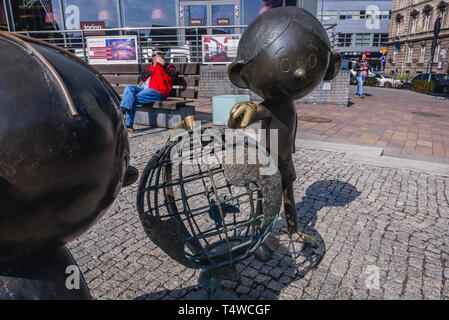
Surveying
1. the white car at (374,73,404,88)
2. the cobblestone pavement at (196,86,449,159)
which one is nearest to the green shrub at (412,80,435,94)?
the white car at (374,73,404,88)

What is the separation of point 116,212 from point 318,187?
2.57m

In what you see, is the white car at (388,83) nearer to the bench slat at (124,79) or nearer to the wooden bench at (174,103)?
the wooden bench at (174,103)

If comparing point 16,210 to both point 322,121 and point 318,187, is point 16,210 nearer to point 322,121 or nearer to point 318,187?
point 318,187

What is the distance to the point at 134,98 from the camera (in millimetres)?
6895

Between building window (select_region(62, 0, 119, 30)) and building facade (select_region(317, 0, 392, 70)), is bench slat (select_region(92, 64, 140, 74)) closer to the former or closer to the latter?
building window (select_region(62, 0, 119, 30))

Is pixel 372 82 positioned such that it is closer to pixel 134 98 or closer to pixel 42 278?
pixel 134 98

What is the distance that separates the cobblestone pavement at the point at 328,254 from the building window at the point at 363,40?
57319 millimetres

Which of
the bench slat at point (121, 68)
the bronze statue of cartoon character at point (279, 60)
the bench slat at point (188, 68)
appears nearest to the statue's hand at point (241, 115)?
the bronze statue of cartoon character at point (279, 60)

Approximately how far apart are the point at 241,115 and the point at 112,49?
30.9 ft

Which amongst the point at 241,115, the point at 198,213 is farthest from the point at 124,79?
the point at 198,213

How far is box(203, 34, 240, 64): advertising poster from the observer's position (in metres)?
10.8

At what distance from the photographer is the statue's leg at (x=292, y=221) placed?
276 cm

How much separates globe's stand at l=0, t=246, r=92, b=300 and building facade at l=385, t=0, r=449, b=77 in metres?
44.9
